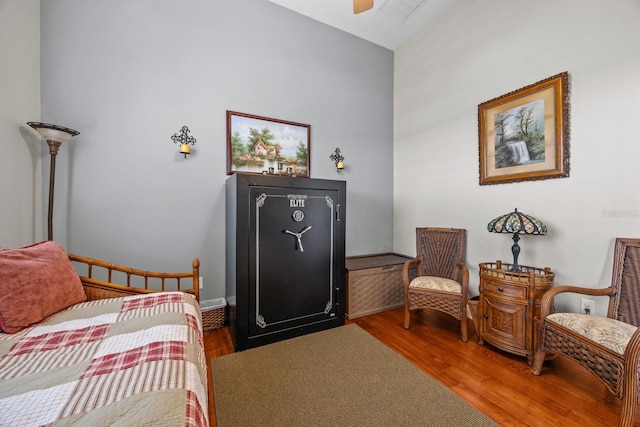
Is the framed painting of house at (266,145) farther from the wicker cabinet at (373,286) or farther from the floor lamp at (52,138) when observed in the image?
the wicker cabinet at (373,286)

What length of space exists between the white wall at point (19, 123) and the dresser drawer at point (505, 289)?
11.8 feet

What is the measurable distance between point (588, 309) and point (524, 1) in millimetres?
2707

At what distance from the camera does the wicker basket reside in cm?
240

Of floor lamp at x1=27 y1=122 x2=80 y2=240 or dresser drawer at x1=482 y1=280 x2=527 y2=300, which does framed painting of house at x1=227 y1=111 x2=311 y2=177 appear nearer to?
floor lamp at x1=27 y1=122 x2=80 y2=240

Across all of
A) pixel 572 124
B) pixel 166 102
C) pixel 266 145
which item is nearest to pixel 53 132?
pixel 166 102

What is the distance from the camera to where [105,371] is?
0.84 m

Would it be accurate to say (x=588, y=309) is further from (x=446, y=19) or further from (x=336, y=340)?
(x=446, y=19)

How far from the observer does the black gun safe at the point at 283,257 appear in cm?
207

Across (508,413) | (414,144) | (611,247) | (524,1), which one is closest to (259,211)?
(508,413)

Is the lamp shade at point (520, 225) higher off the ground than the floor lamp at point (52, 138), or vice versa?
the floor lamp at point (52, 138)

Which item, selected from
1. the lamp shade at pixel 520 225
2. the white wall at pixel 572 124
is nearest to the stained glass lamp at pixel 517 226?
the lamp shade at pixel 520 225

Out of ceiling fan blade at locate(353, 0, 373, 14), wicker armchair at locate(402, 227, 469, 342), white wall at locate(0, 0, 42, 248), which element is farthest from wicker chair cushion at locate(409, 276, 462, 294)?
white wall at locate(0, 0, 42, 248)

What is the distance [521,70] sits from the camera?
89.2 inches

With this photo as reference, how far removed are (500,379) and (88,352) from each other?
2420 mm
